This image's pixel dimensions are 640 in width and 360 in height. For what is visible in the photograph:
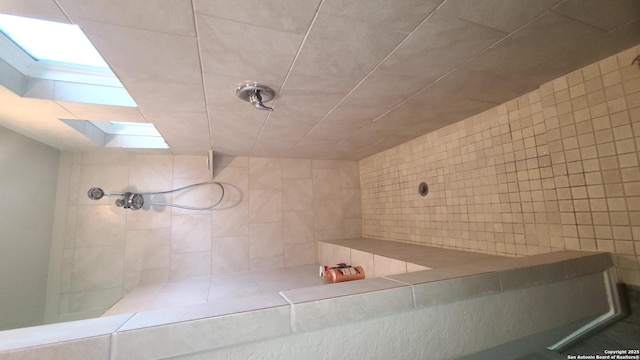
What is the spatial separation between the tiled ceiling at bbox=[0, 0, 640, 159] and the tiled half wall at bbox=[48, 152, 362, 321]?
660 millimetres

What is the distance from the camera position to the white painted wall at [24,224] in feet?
5.06

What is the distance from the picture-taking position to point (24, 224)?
170cm

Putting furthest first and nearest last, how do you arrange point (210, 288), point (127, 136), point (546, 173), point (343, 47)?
point (127, 136)
point (210, 288)
point (546, 173)
point (343, 47)

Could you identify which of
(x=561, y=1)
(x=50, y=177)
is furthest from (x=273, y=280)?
(x=561, y=1)

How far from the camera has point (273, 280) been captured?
2127 millimetres

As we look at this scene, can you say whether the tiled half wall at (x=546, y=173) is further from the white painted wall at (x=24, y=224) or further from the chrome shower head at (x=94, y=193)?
the white painted wall at (x=24, y=224)

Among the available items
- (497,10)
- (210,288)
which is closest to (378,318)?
(497,10)

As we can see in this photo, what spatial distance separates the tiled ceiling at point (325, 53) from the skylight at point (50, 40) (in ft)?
0.77

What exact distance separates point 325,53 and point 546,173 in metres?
1.34

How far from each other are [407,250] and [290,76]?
1.53m

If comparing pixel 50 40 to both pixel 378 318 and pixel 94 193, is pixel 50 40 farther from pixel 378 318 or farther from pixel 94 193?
pixel 378 318

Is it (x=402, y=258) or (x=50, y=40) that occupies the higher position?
(x=50, y=40)

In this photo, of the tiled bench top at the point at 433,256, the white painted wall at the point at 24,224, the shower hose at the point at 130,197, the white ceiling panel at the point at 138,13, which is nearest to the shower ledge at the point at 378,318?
the tiled bench top at the point at 433,256

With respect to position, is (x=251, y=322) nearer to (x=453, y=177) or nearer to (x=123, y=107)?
(x=123, y=107)
